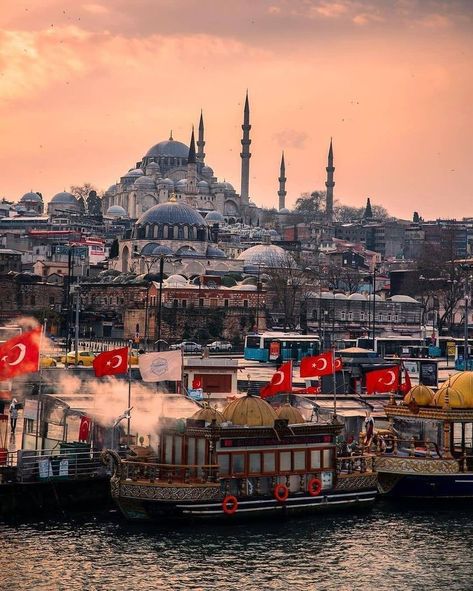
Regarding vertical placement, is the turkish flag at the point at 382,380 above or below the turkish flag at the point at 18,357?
below

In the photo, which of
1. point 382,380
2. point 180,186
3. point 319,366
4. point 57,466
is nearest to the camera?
point 57,466

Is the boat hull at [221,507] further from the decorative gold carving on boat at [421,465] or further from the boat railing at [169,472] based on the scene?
the decorative gold carving on boat at [421,465]

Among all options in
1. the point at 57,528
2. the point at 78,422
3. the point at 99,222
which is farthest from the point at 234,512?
the point at 99,222

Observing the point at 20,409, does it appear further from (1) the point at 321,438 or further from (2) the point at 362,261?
(2) the point at 362,261

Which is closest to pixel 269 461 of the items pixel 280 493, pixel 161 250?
pixel 280 493

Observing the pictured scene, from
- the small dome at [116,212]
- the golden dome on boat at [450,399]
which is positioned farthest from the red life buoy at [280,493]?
the small dome at [116,212]

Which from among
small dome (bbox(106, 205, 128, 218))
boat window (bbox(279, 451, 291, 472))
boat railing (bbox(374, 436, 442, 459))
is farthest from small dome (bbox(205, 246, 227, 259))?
boat window (bbox(279, 451, 291, 472))

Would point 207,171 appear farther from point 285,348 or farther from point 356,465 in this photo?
point 356,465
